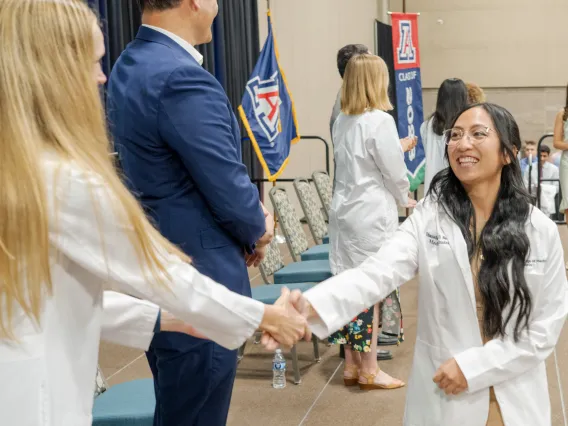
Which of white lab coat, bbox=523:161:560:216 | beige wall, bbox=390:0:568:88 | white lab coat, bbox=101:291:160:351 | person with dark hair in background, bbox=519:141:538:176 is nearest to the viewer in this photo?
white lab coat, bbox=101:291:160:351

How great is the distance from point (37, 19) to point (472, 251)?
1.14 m

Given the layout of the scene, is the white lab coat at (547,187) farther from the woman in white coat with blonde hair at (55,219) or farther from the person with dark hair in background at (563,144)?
the woman in white coat with blonde hair at (55,219)

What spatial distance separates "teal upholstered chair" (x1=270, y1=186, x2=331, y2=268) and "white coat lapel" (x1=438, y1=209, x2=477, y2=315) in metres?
2.79

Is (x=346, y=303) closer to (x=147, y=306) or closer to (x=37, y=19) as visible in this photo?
(x=147, y=306)

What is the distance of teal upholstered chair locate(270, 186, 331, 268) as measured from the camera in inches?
197

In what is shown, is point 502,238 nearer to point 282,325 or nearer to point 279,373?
point 282,325

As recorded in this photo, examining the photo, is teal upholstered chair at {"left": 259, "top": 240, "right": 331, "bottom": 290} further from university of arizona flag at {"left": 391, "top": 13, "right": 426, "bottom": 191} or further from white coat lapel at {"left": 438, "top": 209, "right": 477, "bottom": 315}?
university of arizona flag at {"left": 391, "top": 13, "right": 426, "bottom": 191}

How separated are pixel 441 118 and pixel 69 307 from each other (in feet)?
13.8

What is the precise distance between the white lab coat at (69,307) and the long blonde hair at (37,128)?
0.02m

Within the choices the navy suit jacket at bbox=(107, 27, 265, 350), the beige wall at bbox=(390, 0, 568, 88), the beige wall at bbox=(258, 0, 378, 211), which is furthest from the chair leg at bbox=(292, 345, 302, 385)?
the beige wall at bbox=(390, 0, 568, 88)

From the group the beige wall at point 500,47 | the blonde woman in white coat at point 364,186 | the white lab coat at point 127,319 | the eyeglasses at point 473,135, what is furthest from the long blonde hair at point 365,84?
the beige wall at point 500,47

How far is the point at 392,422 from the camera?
3771 millimetres

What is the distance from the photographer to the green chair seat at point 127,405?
2.57m

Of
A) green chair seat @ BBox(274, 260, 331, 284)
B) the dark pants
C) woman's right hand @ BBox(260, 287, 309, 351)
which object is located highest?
woman's right hand @ BBox(260, 287, 309, 351)
